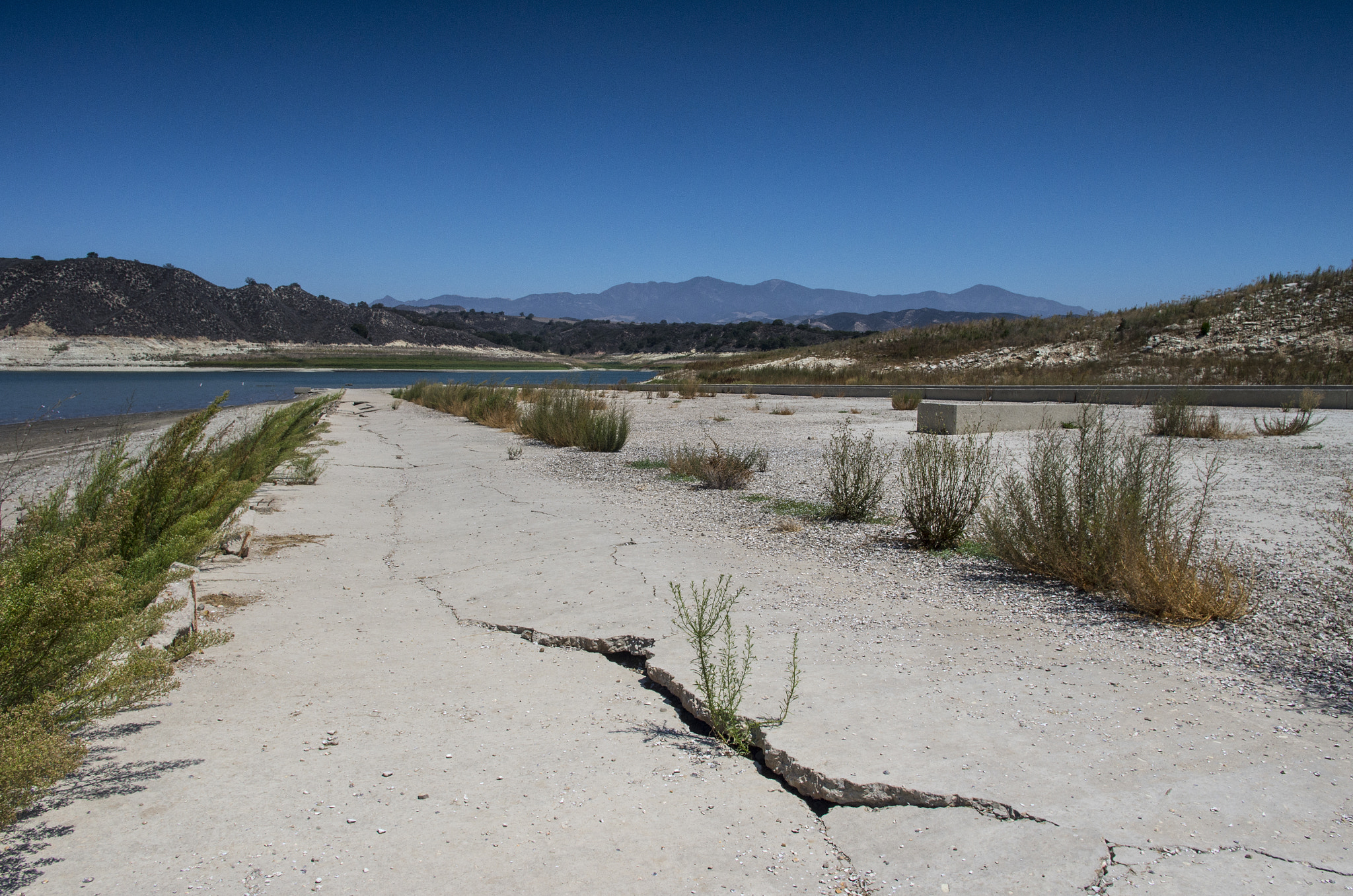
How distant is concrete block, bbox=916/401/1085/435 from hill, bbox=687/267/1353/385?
9131 mm

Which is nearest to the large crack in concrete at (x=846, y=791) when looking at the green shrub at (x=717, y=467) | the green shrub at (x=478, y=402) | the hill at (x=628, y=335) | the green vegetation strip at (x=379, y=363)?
the green shrub at (x=717, y=467)

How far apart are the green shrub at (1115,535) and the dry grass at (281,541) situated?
4.88 metres

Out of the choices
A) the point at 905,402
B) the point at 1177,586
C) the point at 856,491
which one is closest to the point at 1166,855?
the point at 1177,586

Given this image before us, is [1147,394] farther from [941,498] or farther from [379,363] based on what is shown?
[379,363]

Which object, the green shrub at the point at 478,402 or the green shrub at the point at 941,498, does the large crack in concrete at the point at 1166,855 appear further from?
the green shrub at the point at 478,402

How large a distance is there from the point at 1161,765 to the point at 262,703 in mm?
3172

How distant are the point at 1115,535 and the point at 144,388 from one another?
40.8 m

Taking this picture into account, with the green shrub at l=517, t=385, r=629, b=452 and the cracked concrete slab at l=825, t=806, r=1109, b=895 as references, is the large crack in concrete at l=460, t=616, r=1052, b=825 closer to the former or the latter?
the cracked concrete slab at l=825, t=806, r=1109, b=895

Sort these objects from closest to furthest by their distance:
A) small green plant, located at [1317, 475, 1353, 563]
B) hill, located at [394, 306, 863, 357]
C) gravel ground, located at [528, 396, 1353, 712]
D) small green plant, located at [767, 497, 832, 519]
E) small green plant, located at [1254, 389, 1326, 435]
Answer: gravel ground, located at [528, 396, 1353, 712] → small green plant, located at [1317, 475, 1353, 563] → small green plant, located at [767, 497, 832, 519] → small green plant, located at [1254, 389, 1326, 435] → hill, located at [394, 306, 863, 357]

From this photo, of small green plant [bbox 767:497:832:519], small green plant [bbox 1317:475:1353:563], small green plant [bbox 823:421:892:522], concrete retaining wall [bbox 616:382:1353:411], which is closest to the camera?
small green plant [bbox 1317:475:1353:563]

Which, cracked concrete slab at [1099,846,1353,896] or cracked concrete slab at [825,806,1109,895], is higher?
cracked concrete slab at [1099,846,1353,896]

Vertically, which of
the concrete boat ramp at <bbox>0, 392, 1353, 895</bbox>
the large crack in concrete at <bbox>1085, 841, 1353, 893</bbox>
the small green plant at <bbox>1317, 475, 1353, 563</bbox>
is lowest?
the concrete boat ramp at <bbox>0, 392, 1353, 895</bbox>

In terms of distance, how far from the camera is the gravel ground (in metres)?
3.34

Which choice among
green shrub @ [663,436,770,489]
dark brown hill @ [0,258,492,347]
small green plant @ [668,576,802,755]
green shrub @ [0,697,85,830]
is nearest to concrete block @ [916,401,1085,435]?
green shrub @ [663,436,770,489]
